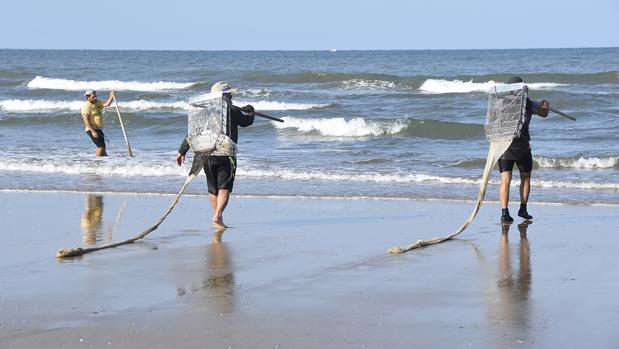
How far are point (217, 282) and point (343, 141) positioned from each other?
14.3 metres

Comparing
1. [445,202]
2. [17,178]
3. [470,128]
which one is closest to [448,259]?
[445,202]

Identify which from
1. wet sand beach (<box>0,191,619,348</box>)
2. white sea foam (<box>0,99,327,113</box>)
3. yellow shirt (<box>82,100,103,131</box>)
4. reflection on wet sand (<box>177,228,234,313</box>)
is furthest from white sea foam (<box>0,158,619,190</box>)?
white sea foam (<box>0,99,327,113</box>)

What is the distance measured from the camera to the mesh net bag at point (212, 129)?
31.2 feet

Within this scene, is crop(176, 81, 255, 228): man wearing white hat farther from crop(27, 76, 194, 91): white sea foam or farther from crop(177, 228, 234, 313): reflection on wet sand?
crop(27, 76, 194, 91): white sea foam

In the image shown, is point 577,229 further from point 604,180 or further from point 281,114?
point 281,114

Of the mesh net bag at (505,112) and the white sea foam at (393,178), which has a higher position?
the mesh net bag at (505,112)

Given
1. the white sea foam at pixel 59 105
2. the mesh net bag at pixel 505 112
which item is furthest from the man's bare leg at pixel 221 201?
the white sea foam at pixel 59 105

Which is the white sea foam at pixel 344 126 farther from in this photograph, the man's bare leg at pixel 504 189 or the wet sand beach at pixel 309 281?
the man's bare leg at pixel 504 189

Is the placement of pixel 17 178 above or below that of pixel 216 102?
below

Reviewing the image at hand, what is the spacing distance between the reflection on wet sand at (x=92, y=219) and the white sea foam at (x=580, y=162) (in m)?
7.42

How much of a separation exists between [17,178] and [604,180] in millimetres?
8404

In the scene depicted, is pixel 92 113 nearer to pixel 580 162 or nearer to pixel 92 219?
pixel 92 219

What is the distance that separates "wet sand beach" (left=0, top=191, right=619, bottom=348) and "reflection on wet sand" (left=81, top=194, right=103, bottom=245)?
0.12 feet

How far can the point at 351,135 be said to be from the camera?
895 inches
